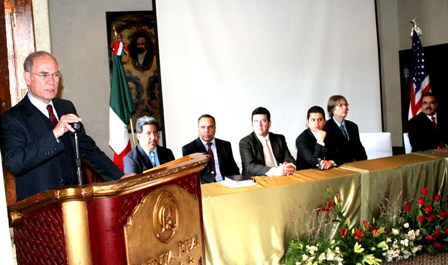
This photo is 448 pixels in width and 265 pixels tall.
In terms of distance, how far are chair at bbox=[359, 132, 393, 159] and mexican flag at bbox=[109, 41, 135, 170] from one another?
2.66 m

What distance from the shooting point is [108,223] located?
1.52m

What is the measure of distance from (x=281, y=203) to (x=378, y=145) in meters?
2.62

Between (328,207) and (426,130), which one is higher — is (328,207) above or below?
below

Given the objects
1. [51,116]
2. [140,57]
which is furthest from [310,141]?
[140,57]

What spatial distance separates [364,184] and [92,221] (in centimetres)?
285

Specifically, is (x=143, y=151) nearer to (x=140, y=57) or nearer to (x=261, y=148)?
(x=261, y=148)

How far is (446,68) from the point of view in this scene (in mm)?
7164

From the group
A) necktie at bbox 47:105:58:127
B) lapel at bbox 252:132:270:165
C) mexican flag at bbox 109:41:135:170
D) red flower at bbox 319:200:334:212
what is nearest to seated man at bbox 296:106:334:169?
lapel at bbox 252:132:270:165

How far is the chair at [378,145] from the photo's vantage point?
5.70 metres

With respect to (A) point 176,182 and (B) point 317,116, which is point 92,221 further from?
(B) point 317,116

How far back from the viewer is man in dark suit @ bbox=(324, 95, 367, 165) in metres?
5.02

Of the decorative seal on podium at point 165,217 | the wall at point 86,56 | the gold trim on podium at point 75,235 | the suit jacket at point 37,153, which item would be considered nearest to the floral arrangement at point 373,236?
the suit jacket at point 37,153

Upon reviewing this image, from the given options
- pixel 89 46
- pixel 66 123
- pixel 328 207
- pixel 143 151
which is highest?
pixel 89 46

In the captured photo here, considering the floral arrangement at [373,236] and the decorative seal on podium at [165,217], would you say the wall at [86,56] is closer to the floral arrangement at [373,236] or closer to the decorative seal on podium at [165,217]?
the floral arrangement at [373,236]
